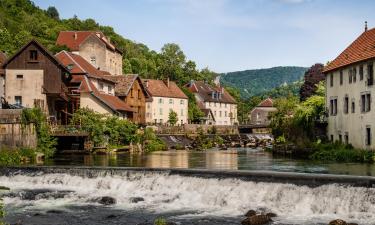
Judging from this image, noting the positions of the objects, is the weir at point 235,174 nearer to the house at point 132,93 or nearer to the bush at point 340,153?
the bush at point 340,153

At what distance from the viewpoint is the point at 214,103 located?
127 meters

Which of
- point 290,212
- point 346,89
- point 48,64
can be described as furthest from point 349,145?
point 48,64

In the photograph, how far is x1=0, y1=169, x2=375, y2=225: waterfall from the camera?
24250 mm

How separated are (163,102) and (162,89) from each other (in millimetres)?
2540

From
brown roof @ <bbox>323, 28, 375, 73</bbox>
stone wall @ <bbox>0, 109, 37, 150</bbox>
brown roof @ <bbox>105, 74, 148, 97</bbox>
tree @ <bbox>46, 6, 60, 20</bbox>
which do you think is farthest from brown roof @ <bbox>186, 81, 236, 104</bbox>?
stone wall @ <bbox>0, 109, 37, 150</bbox>

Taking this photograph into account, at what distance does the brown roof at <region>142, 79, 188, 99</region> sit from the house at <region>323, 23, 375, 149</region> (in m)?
51.0

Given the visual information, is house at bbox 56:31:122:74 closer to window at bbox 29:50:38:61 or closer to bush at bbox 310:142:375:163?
window at bbox 29:50:38:61

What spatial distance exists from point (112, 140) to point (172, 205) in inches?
1218

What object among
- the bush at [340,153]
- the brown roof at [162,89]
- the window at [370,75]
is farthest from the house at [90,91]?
the brown roof at [162,89]

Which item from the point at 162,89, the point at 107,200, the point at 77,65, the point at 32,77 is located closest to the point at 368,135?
the point at 107,200

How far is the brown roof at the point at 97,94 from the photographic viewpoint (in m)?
61.3

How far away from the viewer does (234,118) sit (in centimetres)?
13500

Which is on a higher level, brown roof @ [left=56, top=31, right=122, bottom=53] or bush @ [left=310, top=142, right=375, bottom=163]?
brown roof @ [left=56, top=31, right=122, bottom=53]

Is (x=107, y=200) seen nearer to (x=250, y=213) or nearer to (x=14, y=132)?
(x=250, y=213)
